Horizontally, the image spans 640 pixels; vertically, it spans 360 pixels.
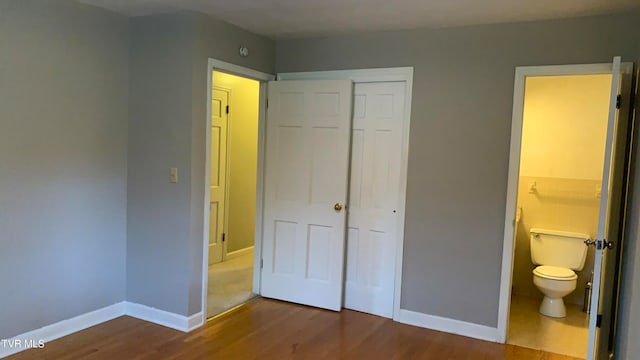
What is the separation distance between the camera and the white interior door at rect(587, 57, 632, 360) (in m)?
2.61

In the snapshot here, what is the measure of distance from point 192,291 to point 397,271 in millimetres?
1579

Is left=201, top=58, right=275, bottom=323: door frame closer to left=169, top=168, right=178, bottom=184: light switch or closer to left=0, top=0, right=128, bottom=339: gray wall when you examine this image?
left=169, top=168, right=178, bottom=184: light switch

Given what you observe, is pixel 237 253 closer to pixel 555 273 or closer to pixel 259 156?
pixel 259 156

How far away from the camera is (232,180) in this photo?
18.2ft

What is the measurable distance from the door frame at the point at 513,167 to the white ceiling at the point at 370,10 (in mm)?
342

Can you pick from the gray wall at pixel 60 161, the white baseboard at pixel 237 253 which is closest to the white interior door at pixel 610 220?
the gray wall at pixel 60 161

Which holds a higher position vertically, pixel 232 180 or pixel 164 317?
pixel 232 180

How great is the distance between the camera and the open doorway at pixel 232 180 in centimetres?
508

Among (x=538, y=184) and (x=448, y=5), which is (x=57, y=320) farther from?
(x=538, y=184)

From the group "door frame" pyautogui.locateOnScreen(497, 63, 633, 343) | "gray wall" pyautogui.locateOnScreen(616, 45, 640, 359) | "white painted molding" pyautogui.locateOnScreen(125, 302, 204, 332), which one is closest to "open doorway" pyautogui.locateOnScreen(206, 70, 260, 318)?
"white painted molding" pyautogui.locateOnScreen(125, 302, 204, 332)

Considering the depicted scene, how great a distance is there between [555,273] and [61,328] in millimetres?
3844

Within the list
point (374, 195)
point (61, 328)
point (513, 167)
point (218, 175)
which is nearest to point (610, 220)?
point (513, 167)

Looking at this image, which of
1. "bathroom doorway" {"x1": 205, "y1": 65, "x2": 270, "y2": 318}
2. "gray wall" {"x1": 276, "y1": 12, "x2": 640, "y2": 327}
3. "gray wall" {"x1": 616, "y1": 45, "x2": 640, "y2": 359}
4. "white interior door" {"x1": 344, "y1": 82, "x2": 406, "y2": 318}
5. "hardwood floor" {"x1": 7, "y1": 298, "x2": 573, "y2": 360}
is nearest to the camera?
"gray wall" {"x1": 616, "y1": 45, "x2": 640, "y2": 359}

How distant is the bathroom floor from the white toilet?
11cm
